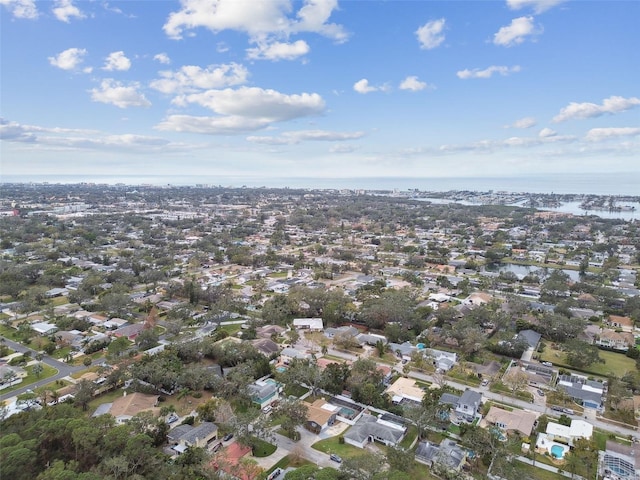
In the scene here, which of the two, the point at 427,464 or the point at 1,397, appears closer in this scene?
the point at 427,464

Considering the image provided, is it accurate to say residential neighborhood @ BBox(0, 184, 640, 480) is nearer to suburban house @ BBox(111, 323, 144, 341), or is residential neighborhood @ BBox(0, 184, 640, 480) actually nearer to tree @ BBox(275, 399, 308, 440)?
tree @ BBox(275, 399, 308, 440)

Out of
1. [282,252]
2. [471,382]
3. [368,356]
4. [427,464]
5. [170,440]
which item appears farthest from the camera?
[282,252]

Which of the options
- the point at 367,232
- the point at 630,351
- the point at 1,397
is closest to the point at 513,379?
the point at 630,351

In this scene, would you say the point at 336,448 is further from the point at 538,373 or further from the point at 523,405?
the point at 538,373

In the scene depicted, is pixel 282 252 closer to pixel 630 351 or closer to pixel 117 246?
pixel 117 246

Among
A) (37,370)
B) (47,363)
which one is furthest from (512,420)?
(47,363)

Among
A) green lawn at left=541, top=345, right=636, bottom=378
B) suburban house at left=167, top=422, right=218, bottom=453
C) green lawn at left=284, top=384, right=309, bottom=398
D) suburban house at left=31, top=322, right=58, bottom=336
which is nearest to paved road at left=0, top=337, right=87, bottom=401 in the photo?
suburban house at left=31, top=322, right=58, bottom=336

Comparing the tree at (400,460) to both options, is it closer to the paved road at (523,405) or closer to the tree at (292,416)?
the tree at (292,416)

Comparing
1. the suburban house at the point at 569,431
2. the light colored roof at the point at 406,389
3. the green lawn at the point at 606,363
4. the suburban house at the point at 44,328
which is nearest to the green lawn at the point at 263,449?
the light colored roof at the point at 406,389
